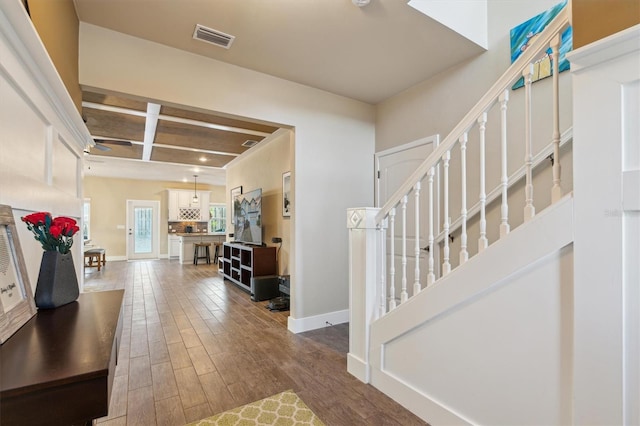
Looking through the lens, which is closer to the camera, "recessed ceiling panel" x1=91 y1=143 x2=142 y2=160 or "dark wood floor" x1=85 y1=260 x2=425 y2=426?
"dark wood floor" x1=85 y1=260 x2=425 y2=426

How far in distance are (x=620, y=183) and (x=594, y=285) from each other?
0.39m

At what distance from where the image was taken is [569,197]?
1.24 m

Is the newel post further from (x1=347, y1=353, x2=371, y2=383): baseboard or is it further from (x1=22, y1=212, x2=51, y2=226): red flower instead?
(x1=22, y1=212, x2=51, y2=226): red flower

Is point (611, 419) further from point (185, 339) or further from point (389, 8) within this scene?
point (185, 339)

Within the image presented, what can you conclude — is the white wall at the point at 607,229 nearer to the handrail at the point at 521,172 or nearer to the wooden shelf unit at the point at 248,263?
the handrail at the point at 521,172

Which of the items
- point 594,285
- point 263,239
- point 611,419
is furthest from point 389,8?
point 263,239

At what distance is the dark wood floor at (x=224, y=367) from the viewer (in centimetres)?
190

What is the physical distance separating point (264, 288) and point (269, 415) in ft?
9.22

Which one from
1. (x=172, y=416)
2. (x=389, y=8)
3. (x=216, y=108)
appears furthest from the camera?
(x=216, y=108)

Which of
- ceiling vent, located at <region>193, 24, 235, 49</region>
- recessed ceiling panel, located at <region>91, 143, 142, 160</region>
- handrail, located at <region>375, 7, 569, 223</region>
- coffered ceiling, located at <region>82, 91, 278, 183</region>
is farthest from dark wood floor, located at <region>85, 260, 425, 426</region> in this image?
recessed ceiling panel, located at <region>91, 143, 142, 160</region>

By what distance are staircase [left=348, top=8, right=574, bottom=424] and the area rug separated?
557mm

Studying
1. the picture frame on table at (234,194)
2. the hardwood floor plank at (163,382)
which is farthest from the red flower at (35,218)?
the picture frame on table at (234,194)

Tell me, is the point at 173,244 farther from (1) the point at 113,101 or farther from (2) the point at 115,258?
(1) the point at 113,101

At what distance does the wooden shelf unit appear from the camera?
488 centimetres
